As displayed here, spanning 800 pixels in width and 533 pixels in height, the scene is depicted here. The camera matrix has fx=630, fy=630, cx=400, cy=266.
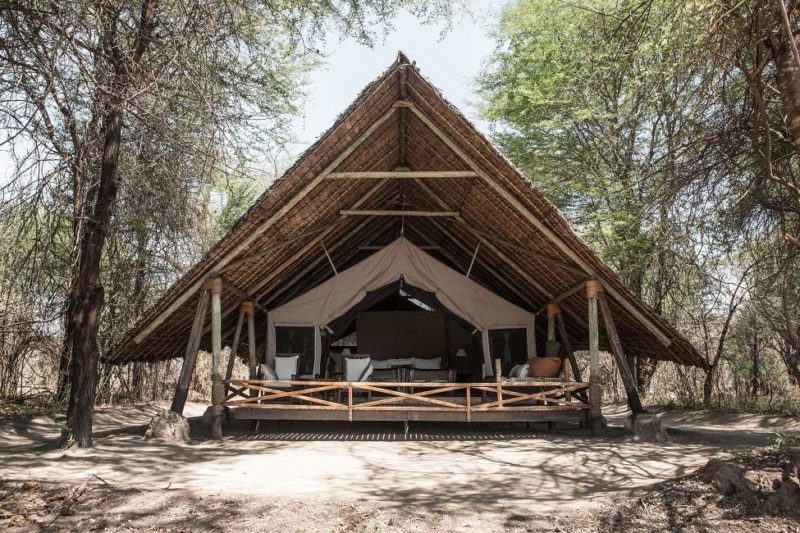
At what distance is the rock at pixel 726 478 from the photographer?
383 cm

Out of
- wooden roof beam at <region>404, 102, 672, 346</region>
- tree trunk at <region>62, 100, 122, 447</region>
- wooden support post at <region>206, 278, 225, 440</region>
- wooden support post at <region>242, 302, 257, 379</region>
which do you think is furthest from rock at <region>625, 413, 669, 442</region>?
tree trunk at <region>62, 100, 122, 447</region>

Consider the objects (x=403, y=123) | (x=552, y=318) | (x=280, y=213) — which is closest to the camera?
(x=280, y=213)

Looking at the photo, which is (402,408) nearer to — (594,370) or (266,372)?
(266,372)

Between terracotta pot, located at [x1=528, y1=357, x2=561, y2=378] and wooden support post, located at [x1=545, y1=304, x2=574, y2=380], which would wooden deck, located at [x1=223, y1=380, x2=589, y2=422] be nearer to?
terracotta pot, located at [x1=528, y1=357, x2=561, y2=378]

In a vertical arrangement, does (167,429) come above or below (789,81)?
below

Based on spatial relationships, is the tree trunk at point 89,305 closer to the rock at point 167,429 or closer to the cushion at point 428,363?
the rock at point 167,429

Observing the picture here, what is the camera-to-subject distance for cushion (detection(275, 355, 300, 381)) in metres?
8.90

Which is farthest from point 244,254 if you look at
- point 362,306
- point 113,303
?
point 113,303

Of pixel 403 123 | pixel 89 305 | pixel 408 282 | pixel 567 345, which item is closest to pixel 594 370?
pixel 567 345

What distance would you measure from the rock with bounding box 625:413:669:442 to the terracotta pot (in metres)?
1.37

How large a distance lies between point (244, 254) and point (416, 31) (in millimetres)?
3782

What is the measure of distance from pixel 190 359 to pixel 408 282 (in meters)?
3.42

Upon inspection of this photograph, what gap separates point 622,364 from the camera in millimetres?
7434

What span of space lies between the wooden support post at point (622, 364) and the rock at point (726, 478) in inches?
109
